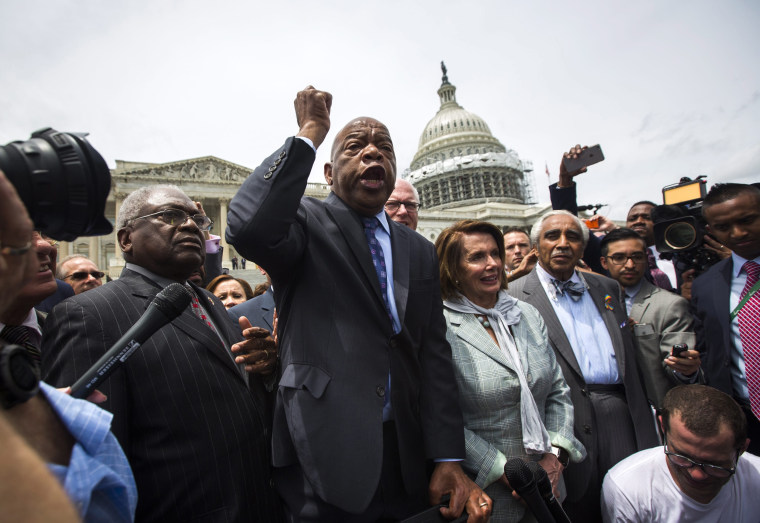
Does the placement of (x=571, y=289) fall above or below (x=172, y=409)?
above

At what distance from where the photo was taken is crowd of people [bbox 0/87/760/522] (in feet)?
4.43

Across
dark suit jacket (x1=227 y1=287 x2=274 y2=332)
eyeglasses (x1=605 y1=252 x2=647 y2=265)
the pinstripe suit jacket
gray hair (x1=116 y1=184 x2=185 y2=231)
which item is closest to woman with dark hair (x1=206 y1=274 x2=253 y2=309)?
dark suit jacket (x1=227 y1=287 x2=274 y2=332)

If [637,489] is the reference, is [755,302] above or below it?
above

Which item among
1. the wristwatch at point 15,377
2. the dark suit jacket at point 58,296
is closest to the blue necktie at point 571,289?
the wristwatch at point 15,377

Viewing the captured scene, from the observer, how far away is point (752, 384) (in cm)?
271

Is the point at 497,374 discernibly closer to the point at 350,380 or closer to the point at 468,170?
the point at 350,380

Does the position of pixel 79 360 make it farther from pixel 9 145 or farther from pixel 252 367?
pixel 9 145

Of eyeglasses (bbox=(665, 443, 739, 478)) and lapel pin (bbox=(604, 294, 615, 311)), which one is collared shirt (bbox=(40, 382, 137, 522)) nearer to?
eyeglasses (bbox=(665, 443, 739, 478))

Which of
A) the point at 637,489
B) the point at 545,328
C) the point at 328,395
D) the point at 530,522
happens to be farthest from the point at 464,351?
the point at 637,489

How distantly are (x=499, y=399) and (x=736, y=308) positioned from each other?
6.80 feet

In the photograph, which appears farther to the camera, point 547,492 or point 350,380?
point 547,492

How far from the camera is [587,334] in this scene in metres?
2.91

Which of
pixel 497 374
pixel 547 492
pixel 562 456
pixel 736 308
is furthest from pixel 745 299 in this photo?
pixel 547 492

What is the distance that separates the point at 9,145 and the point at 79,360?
95 cm
